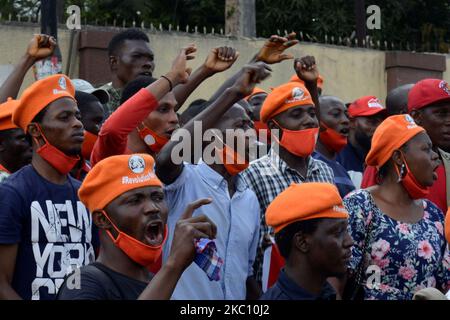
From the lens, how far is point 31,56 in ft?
24.2

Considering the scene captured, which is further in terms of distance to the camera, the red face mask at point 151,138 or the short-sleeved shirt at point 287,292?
the red face mask at point 151,138

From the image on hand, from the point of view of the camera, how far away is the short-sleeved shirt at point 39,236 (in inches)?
230

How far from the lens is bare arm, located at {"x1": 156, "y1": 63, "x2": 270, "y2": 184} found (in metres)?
6.27

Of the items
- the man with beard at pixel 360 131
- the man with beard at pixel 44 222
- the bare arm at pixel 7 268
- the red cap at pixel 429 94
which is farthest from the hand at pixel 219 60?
the man with beard at pixel 360 131

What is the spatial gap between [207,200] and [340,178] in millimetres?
2956

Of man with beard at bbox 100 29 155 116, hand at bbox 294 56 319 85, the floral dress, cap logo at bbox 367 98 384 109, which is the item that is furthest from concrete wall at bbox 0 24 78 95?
the floral dress

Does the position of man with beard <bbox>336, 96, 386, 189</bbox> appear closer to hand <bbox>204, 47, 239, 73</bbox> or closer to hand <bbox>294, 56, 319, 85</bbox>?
hand <bbox>294, 56, 319, 85</bbox>

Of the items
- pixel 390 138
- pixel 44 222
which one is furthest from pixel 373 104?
pixel 44 222

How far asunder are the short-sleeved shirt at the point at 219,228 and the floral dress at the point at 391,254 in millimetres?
611

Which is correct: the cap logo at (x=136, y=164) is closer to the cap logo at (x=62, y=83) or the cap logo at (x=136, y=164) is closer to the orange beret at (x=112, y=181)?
the orange beret at (x=112, y=181)

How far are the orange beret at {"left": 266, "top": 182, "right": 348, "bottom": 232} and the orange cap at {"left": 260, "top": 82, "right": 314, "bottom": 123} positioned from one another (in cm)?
192

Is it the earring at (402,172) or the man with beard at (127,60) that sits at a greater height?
the man with beard at (127,60)
